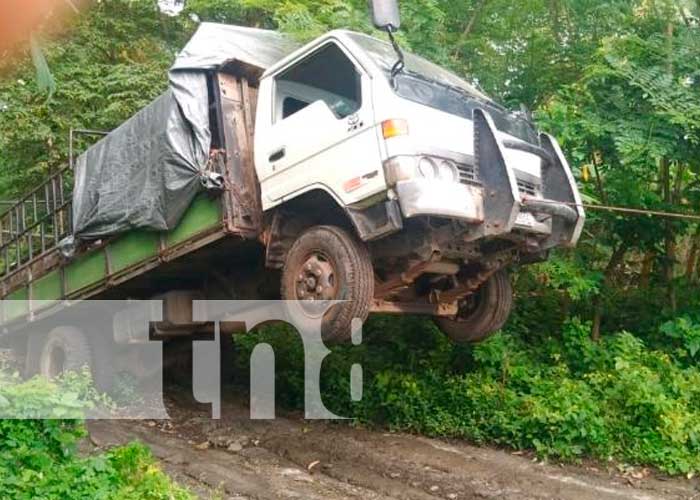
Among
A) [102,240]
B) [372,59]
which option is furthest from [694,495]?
[102,240]

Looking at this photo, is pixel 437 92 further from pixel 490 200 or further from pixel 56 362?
pixel 56 362

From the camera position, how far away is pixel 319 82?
5371 millimetres

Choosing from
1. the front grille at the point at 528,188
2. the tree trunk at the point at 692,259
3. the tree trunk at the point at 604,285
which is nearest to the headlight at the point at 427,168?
the front grille at the point at 528,188

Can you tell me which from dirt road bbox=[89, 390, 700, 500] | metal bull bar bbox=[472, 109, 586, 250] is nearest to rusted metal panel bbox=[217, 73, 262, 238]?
metal bull bar bbox=[472, 109, 586, 250]

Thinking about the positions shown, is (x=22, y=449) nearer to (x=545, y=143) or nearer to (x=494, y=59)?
(x=545, y=143)

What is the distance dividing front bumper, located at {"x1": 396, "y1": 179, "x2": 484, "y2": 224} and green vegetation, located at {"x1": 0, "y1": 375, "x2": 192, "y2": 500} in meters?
2.22

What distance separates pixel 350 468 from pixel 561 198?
257 centimetres

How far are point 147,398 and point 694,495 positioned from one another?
18.0 ft

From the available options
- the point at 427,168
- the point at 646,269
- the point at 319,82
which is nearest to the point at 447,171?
the point at 427,168

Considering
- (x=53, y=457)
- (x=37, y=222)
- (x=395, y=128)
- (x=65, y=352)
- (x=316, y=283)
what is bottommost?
(x=53, y=457)

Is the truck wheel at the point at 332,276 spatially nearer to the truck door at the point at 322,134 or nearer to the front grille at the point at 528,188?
the truck door at the point at 322,134

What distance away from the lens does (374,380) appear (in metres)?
7.04

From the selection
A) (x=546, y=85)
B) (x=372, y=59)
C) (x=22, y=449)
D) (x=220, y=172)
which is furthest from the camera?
(x=546, y=85)

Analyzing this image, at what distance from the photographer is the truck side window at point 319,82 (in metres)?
5.00
